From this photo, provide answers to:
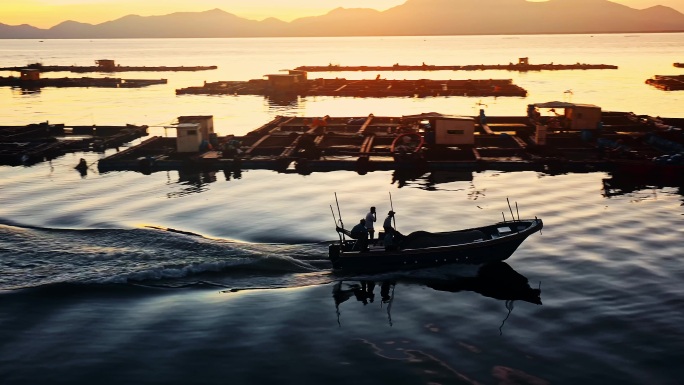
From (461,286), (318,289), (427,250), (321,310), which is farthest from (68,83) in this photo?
(461,286)

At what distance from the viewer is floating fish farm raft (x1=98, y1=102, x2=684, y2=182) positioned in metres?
42.8

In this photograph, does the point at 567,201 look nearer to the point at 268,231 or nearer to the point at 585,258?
the point at 585,258

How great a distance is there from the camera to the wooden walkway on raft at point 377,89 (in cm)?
9750

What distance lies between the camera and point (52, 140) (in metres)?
55.5

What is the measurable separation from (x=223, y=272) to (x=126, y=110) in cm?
6782

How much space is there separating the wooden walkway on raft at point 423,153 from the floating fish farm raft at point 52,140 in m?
6.85

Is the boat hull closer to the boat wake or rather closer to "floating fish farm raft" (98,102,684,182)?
the boat wake

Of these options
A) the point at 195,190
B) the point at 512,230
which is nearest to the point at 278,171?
the point at 195,190

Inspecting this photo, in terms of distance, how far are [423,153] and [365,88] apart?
60.8 metres

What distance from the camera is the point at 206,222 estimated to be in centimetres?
3092

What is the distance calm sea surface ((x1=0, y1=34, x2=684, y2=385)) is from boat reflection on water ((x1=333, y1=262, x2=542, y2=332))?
8cm

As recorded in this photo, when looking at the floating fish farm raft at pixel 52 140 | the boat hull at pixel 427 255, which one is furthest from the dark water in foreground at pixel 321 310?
the floating fish farm raft at pixel 52 140

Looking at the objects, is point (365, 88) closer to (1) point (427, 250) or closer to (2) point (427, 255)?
(2) point (427, 255)

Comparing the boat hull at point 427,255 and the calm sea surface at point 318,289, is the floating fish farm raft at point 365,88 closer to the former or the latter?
the calm sea surface at point 318,289
